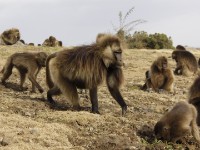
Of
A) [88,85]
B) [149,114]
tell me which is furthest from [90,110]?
[149,114]

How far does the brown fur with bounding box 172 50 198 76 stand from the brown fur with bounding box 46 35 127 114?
26.3ft

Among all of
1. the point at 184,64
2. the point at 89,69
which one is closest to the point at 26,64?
the point at 89,69

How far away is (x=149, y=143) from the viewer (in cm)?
702

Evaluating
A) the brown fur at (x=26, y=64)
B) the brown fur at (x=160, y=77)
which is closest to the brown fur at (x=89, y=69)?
the brown fur at (x=26, y=64)

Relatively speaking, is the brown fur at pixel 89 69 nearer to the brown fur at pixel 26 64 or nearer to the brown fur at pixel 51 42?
the brown fur at pixel 26 64

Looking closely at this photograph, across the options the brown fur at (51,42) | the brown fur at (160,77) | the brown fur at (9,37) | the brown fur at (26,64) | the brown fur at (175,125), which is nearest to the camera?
the brown fur at (175,125)

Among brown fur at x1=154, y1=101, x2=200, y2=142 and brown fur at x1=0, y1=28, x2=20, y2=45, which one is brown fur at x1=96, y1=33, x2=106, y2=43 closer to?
brown fur at x1=154, y1=101, x2=200, y2=142

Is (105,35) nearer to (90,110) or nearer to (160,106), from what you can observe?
(90,110)

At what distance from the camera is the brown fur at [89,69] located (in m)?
7.86

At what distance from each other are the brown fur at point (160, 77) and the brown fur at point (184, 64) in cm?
341

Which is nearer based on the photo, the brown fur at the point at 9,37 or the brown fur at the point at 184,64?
the brown fur at the point at 184,64

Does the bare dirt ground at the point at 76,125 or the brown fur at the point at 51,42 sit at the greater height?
the brown fur at the point at 51,42

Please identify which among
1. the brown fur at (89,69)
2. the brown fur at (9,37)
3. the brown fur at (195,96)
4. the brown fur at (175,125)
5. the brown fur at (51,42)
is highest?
the brown fur at (9,37)

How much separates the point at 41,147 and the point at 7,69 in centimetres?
431
